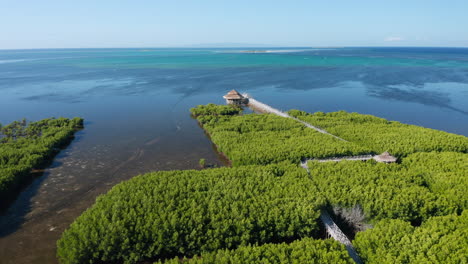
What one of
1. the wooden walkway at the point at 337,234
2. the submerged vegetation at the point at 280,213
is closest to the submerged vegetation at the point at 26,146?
the submerged vegetation at the point at 280,213

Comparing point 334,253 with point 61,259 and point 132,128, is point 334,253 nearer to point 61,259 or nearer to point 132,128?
point 61,259

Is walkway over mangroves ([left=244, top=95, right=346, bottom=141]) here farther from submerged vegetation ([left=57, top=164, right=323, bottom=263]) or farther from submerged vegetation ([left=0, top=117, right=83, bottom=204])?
submerged vegetation ([left=0, top=117, right=83, bottom=204])

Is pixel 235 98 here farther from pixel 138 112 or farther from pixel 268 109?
pixel 138 112

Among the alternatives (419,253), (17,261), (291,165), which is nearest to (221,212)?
(291,165)

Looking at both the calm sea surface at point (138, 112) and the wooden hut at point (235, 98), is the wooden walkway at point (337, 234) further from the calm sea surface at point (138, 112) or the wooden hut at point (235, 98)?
the wooden hut at point (235, 98)

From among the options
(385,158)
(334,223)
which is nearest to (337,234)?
(334,223)

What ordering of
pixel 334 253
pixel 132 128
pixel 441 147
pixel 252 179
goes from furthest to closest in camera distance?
pixel 132 128 < pixel 441 147 < pixel 252 179 < pixel 334 253
